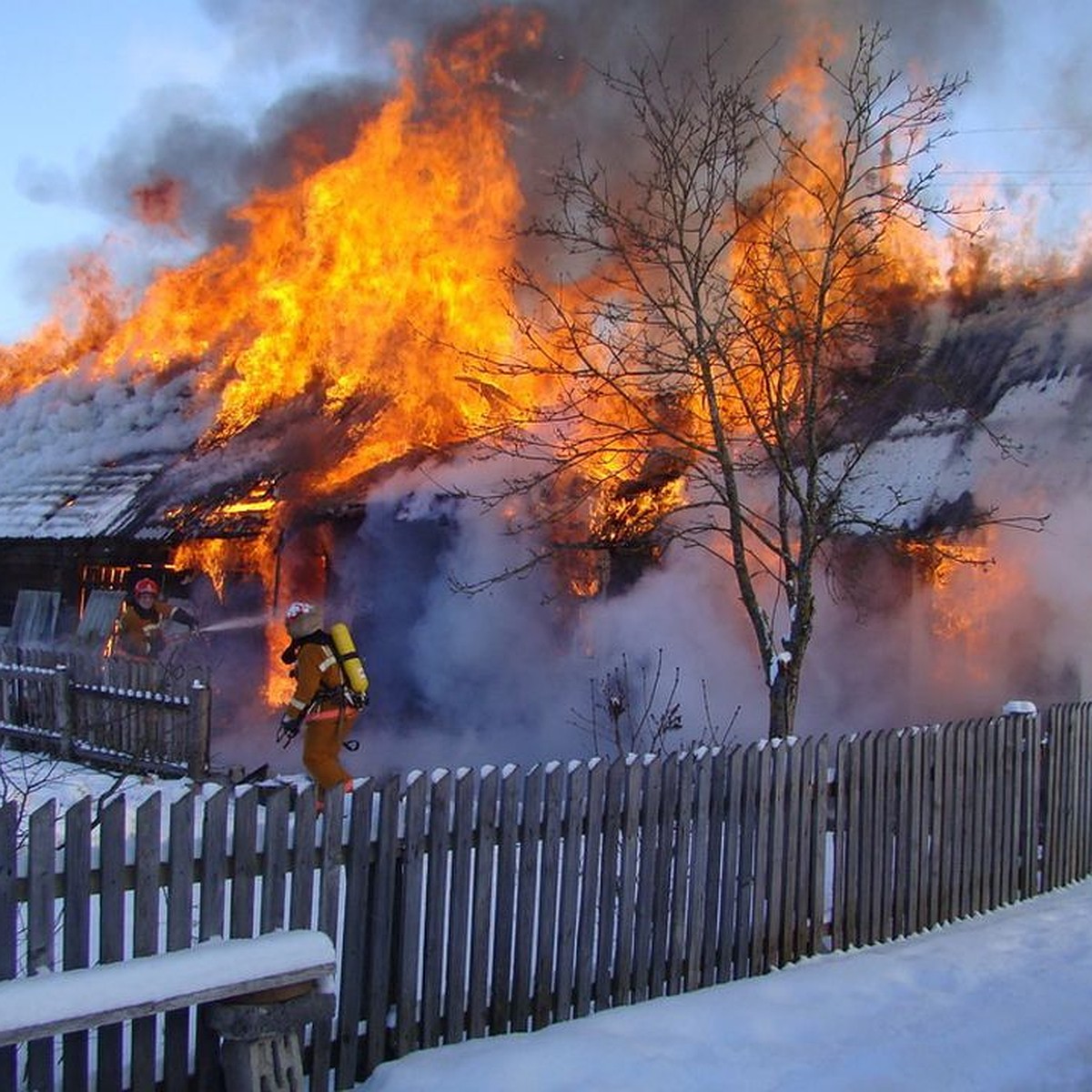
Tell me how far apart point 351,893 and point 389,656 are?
10120 millimetres

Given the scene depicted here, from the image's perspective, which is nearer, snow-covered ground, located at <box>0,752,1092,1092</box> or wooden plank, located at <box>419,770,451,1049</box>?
snow-covered ground, located at <box>0,752,1092,1092</box>

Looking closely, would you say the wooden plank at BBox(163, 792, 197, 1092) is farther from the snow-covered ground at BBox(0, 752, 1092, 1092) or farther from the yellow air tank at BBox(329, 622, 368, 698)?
the yellow air tank at BBox(329, 622, 368, 698)

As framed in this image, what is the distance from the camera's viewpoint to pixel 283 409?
18391 millimetres

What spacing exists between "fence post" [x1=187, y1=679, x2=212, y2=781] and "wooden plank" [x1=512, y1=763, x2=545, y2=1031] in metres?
5.95

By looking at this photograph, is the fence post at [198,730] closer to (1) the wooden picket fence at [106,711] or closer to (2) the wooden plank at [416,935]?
(1) the wooden picket fence at [106,711]

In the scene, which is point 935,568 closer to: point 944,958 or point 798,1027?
point 944,958

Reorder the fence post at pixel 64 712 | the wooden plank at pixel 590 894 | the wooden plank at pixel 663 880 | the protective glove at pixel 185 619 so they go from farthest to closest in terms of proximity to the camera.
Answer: the protective glove at pixel 185 619 → the fence post at pixel 64 712 → the wooden plank at pixel 663 880 → the wooden plank at pixel 590 894

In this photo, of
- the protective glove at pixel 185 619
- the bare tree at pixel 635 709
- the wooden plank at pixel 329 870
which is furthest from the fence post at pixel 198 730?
the wooden plank at pixel 329 870

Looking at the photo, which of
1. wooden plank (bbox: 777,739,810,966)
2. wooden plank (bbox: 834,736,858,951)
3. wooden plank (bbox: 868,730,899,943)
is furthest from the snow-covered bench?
wooden plank (bbox: 868,730,899,943)

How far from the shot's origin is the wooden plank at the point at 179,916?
3432mm

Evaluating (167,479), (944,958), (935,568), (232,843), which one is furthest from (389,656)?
(232,843)

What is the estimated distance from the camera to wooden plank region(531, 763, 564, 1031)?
4.50 meters

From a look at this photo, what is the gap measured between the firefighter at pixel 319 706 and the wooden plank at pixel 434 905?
346cm

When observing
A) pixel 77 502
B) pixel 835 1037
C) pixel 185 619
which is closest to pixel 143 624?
pixel 185 619
